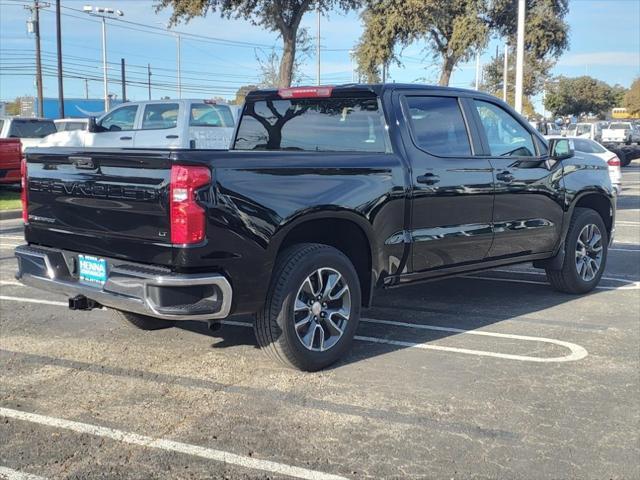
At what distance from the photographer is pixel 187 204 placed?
4.04 metres

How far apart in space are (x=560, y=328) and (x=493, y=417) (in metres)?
2.20

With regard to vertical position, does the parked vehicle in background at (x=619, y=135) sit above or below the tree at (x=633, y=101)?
below

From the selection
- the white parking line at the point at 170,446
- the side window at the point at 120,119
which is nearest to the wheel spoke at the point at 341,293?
the white parking line at the point at 170,446

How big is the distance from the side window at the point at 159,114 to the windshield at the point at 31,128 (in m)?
7.27

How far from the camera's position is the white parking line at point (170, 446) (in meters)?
3.45

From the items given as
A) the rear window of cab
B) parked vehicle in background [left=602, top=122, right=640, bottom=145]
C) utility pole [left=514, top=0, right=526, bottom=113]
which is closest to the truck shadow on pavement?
the rear window of cab

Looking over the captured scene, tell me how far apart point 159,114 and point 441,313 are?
9.76m

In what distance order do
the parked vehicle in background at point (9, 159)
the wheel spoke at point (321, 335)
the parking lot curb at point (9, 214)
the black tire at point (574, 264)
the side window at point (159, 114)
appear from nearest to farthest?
1. the wheel spoke at point (321, 335)
2. the black tire at point (574, 264)
3. the parking lot curb at point (9, 214)
4. the side window at point (159, 114)
5. the parked vehicle in background at point (9, 159)

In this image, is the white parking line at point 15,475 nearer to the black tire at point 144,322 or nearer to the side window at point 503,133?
the black tire at point 144,322

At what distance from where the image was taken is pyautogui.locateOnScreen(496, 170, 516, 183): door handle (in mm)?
6074

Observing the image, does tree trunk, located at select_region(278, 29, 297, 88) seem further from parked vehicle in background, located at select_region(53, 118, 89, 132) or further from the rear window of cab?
the rear window of cab

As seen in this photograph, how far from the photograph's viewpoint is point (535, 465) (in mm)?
3555

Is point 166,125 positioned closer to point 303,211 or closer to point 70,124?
point 70,124

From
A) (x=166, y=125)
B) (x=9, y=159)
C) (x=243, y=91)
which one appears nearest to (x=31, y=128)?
(x=9, y=159)
